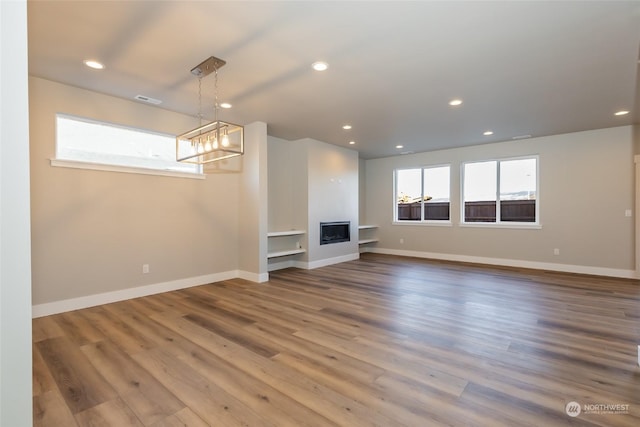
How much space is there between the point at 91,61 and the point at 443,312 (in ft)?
15.5

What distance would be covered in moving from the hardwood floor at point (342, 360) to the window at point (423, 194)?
372 centimetres

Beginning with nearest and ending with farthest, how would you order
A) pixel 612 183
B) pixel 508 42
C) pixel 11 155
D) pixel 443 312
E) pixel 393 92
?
pixel 11 155 → pixel 508 42 → pixel 443 312 → pixel 393 92 → pixel 612 183

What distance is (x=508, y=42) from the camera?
2.77 meters

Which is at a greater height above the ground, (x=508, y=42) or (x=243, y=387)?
(x=508, y=42)

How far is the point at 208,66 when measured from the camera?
10.3ft

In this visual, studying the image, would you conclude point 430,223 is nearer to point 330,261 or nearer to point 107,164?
point 330,261

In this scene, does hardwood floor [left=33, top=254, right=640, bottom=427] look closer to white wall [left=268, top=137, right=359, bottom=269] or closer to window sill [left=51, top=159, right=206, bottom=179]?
window sill [left=51, top=159, right=206, bottom=179]

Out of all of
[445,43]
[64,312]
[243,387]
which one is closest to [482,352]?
[243,387]

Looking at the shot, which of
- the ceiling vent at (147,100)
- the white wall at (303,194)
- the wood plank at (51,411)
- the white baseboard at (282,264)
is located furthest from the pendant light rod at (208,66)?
the white baseboard at (282,264)

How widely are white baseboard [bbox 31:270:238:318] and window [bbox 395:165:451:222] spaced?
4.98 meters

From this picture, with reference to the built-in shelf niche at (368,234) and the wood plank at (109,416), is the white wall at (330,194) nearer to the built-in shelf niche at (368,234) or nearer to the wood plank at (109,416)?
the built-in shelf niche at (368,234)

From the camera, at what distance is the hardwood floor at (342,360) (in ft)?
6.04

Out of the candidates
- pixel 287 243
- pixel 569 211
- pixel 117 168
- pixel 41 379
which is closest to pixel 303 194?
pixel 287 243

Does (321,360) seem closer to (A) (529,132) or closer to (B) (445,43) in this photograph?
(B) (445,43)
